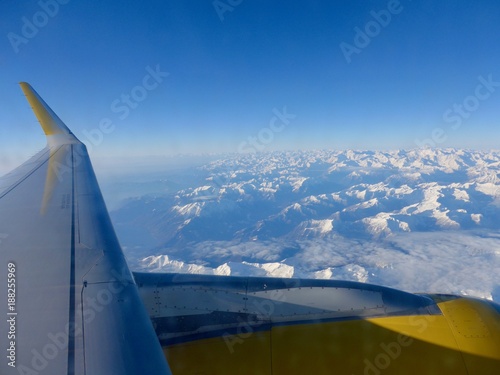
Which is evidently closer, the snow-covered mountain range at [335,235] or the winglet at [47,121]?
the winglet at [47,121]

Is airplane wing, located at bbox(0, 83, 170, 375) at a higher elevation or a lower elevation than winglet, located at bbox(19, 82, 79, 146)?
lower

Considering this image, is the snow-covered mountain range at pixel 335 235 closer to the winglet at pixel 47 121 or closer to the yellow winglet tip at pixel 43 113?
the winglet at pixel 47 121

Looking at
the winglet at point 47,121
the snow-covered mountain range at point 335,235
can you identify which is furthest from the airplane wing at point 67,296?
the snow-covered mountain range at point 335,235

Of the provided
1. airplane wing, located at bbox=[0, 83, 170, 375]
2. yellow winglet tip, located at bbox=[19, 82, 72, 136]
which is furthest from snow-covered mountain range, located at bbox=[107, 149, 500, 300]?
airplane wing, located at bbox=[0, 83, 170, 375]

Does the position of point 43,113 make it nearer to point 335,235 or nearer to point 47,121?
point 47,121

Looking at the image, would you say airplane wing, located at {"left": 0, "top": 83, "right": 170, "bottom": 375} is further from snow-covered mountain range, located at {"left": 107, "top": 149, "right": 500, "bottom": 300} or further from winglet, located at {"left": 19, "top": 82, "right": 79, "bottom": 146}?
snow-covered mountain range, located at {"left": 107, "top": 149, "right": 500, "bottom": 300}

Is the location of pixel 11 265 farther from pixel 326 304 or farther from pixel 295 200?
pixel 295 200

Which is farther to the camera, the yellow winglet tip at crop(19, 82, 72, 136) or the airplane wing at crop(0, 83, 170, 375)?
the yellow winglet tip at crop(19, 82, 72, 136)

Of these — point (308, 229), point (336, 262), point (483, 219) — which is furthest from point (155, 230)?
point (483, 219)
